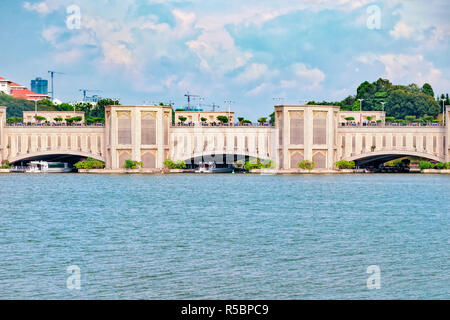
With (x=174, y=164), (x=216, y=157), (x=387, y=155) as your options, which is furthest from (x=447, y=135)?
(x=174, y=164)

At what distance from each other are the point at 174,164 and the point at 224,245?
269 feet

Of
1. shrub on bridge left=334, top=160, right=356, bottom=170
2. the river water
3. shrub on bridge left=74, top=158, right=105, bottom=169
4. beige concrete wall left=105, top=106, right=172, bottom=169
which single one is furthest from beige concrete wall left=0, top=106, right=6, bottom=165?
the river water

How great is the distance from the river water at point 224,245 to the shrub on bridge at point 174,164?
148 feet

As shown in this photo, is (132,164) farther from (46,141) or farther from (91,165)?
(46,141)

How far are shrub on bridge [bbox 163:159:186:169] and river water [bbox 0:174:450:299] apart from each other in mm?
44963

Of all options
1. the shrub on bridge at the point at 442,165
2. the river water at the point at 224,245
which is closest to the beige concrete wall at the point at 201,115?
the shrub on bridge at the point at 442,165

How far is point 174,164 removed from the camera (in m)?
120

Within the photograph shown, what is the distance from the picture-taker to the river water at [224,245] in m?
28.1

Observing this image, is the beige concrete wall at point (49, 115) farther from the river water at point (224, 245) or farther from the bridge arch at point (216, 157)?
the river water at point (224, 245)

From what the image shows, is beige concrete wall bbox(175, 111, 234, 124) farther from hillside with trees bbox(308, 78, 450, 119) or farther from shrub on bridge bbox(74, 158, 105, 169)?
shrub on bridge bbox(74, 158, 105, 169)

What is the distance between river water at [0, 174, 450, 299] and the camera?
28062 mm

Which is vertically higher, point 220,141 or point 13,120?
point 13,120

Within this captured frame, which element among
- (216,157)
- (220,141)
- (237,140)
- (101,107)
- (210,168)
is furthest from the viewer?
(101,107)
